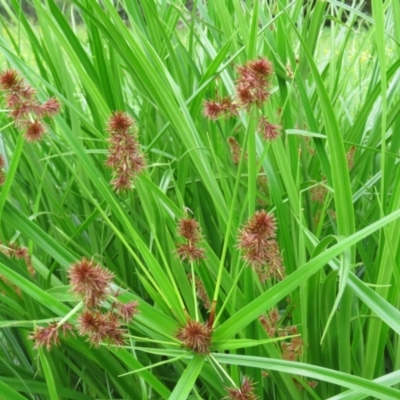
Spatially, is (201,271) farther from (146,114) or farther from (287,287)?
(146,114)

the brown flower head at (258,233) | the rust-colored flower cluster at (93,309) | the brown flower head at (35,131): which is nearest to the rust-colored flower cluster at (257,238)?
the brown flower head at (258,233)

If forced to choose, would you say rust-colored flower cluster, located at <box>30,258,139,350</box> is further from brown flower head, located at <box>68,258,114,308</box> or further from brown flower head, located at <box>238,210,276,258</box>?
brown flower head, located at <box>238,210,276,258</box>

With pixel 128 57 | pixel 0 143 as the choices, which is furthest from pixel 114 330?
pixel 0 143

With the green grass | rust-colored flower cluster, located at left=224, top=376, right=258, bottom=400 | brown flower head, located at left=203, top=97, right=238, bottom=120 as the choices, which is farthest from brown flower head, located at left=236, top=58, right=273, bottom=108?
rust-colored flower cluster, located at left=224, top=376, right=258, bottom=400

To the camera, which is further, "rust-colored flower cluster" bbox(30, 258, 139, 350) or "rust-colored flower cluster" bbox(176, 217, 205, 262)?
"rust-colored flower cluster" bbox(176, 217, 205, 262)

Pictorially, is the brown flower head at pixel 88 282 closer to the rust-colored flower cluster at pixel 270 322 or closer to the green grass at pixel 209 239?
the green grass at pixel 209 239

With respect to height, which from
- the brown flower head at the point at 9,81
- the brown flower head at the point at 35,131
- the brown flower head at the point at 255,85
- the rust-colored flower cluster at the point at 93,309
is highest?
the brown flower head at the point at 255,85

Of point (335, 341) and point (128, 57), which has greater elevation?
point (128, 57)
